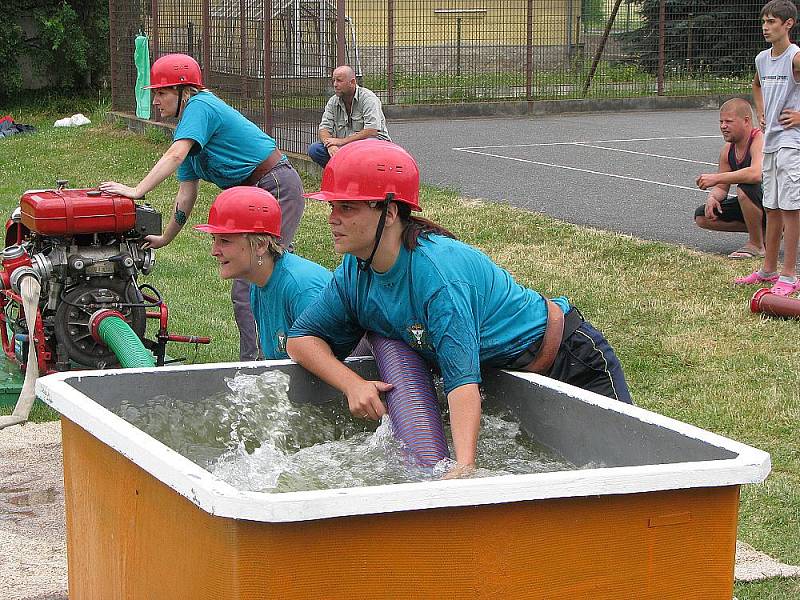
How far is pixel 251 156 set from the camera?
669 centimetres

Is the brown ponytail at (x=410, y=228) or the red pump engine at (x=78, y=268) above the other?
→ the brown ponytail at (x=410, y=228)

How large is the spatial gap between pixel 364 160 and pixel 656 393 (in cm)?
367

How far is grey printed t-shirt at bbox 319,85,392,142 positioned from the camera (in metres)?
12.6

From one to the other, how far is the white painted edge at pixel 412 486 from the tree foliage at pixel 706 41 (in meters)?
23.0

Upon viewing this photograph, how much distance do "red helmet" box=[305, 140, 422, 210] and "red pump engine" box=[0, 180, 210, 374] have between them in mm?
3326

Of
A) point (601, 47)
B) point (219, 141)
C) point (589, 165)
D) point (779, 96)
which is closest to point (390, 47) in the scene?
point (601, 47)

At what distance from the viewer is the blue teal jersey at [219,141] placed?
646cm

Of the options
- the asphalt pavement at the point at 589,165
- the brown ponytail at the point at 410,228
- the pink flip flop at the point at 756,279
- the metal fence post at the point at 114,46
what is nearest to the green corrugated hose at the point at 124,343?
the brown ponytail at the point at 410,228

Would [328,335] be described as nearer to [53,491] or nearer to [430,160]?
[53,491]

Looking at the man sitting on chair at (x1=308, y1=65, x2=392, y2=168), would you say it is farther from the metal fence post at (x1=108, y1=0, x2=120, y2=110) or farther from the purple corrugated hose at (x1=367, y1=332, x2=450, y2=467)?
the purple corrugated hose at (x1=367, y1=332, x2=450, y2=467)

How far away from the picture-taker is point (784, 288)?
816 cm

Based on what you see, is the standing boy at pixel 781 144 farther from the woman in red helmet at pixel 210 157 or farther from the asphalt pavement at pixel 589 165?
the woman in red helmet at pixel 210 157

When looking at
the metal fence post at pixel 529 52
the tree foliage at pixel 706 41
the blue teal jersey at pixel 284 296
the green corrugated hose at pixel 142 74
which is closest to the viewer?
the blue teal jersey at pixel 284 296

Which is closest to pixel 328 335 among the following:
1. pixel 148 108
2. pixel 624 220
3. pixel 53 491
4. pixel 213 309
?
pixel 53 491
